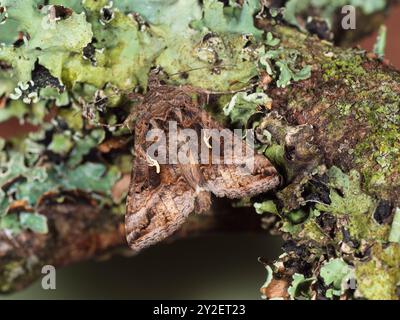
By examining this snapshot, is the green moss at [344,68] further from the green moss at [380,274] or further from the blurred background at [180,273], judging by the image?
the blurred background at [180,273]

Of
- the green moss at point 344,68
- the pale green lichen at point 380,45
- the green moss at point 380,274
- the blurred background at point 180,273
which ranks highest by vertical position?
the pale green lichen at point 380,45

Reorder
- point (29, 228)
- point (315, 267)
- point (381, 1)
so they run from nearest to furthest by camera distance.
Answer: point (315, 267) < point (29, 228) < point (381, 1)

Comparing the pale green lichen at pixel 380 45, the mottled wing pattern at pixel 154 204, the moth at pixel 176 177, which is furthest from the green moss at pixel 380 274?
the pale green lichen at pixel 380 45

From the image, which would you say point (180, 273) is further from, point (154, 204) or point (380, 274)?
point (380, 274)

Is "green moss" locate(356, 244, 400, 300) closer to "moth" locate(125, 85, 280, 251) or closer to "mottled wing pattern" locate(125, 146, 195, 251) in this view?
"moth" locate(125, 85, 280, 251)

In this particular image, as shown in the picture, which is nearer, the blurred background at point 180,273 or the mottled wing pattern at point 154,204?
the mottled wing pattern at point 154,204
